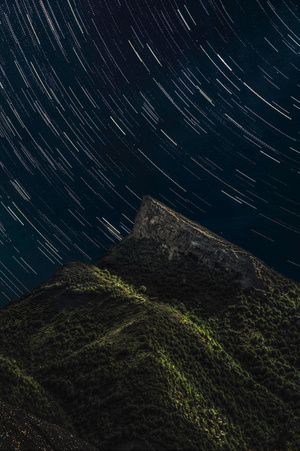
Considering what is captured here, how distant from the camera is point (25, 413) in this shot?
19.2 meters

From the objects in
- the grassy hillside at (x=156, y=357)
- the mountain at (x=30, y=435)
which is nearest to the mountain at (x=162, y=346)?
the grassy hillside at (x=156, y=357)

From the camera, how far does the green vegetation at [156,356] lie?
2103 centimetres

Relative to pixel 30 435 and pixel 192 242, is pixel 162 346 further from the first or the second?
pixel 192 242

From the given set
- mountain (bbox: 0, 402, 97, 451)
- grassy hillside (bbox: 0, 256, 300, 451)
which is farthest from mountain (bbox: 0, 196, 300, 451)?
mountain (bbox: 0, 402, 97, 451)

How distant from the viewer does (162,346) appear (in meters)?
27.3

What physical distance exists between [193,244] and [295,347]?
47.7 feet

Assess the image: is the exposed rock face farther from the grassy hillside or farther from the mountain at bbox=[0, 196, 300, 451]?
the grassy hillside

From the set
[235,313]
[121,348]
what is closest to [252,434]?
[121,348]

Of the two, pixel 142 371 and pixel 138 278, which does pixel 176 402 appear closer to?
pixel 142 371

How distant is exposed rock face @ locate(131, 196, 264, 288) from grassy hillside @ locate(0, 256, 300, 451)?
5.13 ft

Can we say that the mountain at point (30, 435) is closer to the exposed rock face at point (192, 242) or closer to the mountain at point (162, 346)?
the mountain at point (162, 346)

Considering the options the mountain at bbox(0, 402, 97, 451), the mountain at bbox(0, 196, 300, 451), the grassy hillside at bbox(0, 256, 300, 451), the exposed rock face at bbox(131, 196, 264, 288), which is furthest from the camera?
the exposed rock face at bbox(131, 196, 264, 288)

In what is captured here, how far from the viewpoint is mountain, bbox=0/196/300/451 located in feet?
69.4

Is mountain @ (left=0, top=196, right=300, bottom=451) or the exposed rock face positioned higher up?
the exposed rock face
